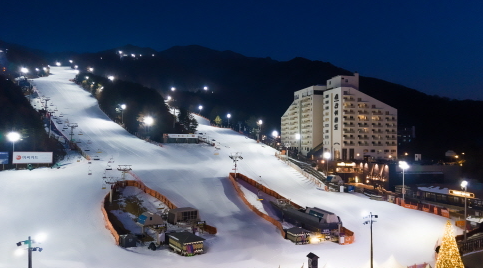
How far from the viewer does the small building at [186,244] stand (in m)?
19.7

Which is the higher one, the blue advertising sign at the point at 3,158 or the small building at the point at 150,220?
the blue advertising sign at the point at 3,158

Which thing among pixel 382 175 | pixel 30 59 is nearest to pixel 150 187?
pixel 382 175

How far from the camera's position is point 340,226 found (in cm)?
2348

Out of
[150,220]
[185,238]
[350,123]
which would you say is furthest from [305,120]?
[185,238]

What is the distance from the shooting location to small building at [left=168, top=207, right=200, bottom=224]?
2445cm

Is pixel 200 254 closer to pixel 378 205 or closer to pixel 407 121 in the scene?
pixel 378 205

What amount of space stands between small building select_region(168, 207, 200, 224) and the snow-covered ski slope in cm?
185

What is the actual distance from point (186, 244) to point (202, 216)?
7.08m

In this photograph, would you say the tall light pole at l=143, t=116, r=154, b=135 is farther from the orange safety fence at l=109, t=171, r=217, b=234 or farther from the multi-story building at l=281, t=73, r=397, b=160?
the multi-story building at l=281, t=73, r=397, b=160

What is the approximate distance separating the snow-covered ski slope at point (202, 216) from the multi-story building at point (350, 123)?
79.6ft

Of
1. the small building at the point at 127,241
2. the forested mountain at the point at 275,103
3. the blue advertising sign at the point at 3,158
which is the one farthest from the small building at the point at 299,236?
the forested mountain at the point at 275,103

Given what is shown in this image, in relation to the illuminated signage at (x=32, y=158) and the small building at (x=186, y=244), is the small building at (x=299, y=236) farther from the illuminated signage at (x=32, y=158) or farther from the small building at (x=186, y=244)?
the illuminated signage at (x=32, y=158)

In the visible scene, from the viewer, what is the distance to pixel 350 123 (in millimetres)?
67125

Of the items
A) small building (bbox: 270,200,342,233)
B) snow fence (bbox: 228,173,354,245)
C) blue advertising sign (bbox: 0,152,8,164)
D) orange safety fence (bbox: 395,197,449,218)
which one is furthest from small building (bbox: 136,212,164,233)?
blue advertising sign (bbox: 0,152,8,164)
